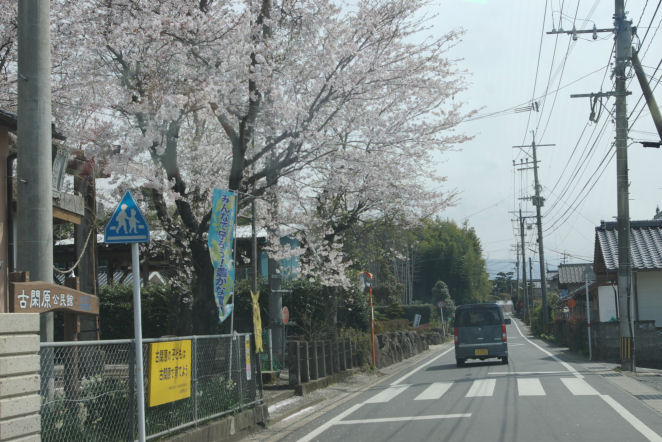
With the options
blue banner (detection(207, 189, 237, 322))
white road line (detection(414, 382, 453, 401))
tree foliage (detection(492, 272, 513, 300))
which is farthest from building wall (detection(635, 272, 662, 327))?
tree foliage (detection(492, 272, 513, 300))

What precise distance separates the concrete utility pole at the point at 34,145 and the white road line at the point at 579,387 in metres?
10.2

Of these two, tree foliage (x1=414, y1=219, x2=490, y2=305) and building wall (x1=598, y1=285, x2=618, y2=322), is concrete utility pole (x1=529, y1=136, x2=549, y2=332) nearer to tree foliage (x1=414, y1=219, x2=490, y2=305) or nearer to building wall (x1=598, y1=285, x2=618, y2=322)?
building wall (x1=598, y1=285, x2=618, y2=322)

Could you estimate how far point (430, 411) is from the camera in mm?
11578

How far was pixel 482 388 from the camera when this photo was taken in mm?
14586

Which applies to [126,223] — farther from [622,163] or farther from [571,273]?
[571,273]

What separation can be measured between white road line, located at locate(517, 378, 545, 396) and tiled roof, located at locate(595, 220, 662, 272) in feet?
35.3

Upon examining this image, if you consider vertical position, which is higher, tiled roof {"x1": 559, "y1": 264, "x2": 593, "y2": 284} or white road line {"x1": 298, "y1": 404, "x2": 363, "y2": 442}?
tiled roof {"x1": 559, "y1": 264, "x2": 593, "y2": 284}

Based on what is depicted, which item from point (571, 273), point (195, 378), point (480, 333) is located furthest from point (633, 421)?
point (571, 273)

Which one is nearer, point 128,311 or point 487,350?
point 487,350

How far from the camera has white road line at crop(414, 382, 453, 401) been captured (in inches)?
535

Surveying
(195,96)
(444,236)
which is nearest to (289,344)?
(195,96)

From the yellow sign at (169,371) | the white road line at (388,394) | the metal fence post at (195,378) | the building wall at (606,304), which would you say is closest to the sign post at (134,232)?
the yellow sign at (169,371)

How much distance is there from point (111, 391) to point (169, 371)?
968 millimetres

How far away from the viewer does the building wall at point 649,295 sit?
25203mm
